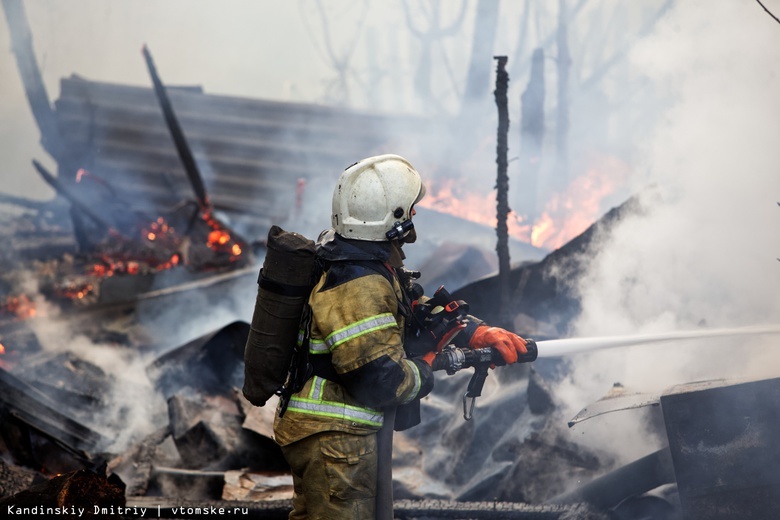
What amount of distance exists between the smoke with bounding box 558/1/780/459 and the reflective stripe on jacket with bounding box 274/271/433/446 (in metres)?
2.20

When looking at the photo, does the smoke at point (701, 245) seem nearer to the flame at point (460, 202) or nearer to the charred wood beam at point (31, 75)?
the flame at point (460, 202)

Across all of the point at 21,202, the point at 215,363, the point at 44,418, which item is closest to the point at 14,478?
the point at 44,418

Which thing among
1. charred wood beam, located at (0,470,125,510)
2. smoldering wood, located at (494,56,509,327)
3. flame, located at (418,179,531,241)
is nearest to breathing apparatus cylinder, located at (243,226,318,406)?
charred wood beam, located at (0,470,125,510)

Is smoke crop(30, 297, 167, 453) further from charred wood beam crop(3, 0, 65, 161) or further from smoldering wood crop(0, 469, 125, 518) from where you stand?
charred wood beam crop(3, 0, 65, 161)

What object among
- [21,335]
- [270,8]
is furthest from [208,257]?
[270,8]

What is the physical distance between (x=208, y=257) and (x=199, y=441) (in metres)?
7.52

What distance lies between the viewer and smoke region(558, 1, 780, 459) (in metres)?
5.09

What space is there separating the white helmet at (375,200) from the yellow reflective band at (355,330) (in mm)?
461

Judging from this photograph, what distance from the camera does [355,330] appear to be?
3.23 metres

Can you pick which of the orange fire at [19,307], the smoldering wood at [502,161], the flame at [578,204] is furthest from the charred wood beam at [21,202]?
the smoldering wood at [502,161]

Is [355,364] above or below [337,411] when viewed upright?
above

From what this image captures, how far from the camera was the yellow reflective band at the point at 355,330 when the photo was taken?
3227 millimetres

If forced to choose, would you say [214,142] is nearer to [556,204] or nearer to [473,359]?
[556,204]

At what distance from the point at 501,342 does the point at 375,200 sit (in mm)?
976
